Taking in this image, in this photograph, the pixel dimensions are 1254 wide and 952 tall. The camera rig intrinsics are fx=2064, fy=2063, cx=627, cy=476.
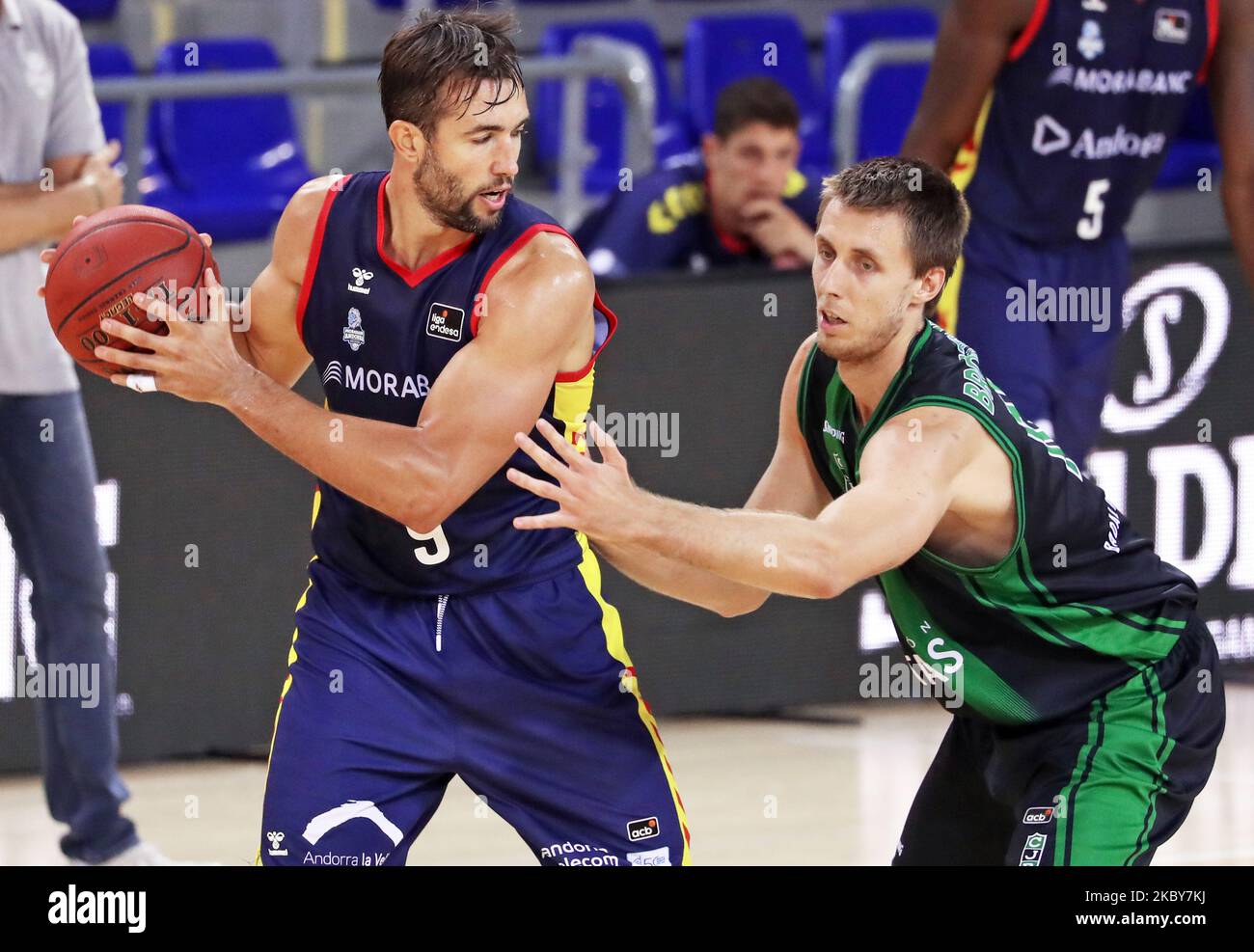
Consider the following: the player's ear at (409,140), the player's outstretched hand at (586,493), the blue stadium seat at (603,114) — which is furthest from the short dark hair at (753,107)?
the player's outstretched hand at (586,493)

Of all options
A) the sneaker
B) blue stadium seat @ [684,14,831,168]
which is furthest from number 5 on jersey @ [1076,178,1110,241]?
blue stadium seat @ [684,14,831,168]

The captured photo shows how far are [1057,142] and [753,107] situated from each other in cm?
169

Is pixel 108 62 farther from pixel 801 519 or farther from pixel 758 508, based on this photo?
pixel 801 519

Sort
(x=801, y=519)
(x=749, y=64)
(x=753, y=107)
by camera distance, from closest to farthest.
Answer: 1. (x=801, y=519)
2. (x=753, y=107)
3. (x=749, y=64)

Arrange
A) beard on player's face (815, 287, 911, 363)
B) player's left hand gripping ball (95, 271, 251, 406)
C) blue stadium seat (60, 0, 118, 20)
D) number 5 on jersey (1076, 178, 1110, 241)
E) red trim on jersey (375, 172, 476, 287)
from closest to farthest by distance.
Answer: player's left hand gripping ball (95, 271, 251, 406) < beard on player's face (815, 287, 911, 363) < red trim on jersey (375, 172, 476, 287) < number 5 on jersey (1076, 178, 1110, 241) < blue stadium seat (60, 0, 118, 20)

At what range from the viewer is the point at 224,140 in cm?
944

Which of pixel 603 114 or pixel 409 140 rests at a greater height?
pixel 409 140

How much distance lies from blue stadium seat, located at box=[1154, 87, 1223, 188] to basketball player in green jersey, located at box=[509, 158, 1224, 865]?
272 inches

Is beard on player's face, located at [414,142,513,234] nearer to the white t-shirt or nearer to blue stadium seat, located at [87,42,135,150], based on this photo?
the white t-shirt

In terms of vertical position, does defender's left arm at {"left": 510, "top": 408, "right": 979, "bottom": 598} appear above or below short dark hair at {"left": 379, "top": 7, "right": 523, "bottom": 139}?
below

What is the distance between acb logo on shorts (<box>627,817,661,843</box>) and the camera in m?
3.81

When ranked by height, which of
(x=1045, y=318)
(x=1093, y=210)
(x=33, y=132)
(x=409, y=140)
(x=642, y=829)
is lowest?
(x=642, y=829)

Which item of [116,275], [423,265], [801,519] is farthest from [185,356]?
[801,519]

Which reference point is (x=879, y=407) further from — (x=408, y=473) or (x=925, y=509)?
(x=408, y=473)
